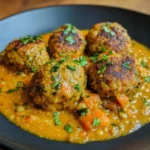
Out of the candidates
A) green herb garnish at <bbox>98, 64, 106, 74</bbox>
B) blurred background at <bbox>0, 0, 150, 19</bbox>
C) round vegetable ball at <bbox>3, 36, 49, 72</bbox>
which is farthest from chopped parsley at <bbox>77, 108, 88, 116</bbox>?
blurred background at <bbox>0, 0, 150, 19</bbox>

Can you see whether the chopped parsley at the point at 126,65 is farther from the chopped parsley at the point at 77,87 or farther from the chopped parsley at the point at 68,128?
the chopped parsley at the point at 68,128

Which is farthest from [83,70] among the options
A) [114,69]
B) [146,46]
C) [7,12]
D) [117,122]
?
[7,12]

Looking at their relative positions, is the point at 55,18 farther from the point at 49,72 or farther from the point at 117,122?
the point at 117,122

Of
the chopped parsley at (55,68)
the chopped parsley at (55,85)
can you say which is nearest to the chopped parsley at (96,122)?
the chopped parsley at (55,85)

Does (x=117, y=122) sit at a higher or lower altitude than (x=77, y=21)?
lower

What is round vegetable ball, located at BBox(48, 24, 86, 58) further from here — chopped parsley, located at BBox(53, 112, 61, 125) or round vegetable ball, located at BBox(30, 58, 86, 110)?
chopped parsley, located at BBox(53, 112, 61, 125)

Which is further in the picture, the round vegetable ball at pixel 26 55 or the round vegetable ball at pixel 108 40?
the round vegetable ball at pixel 108 40
